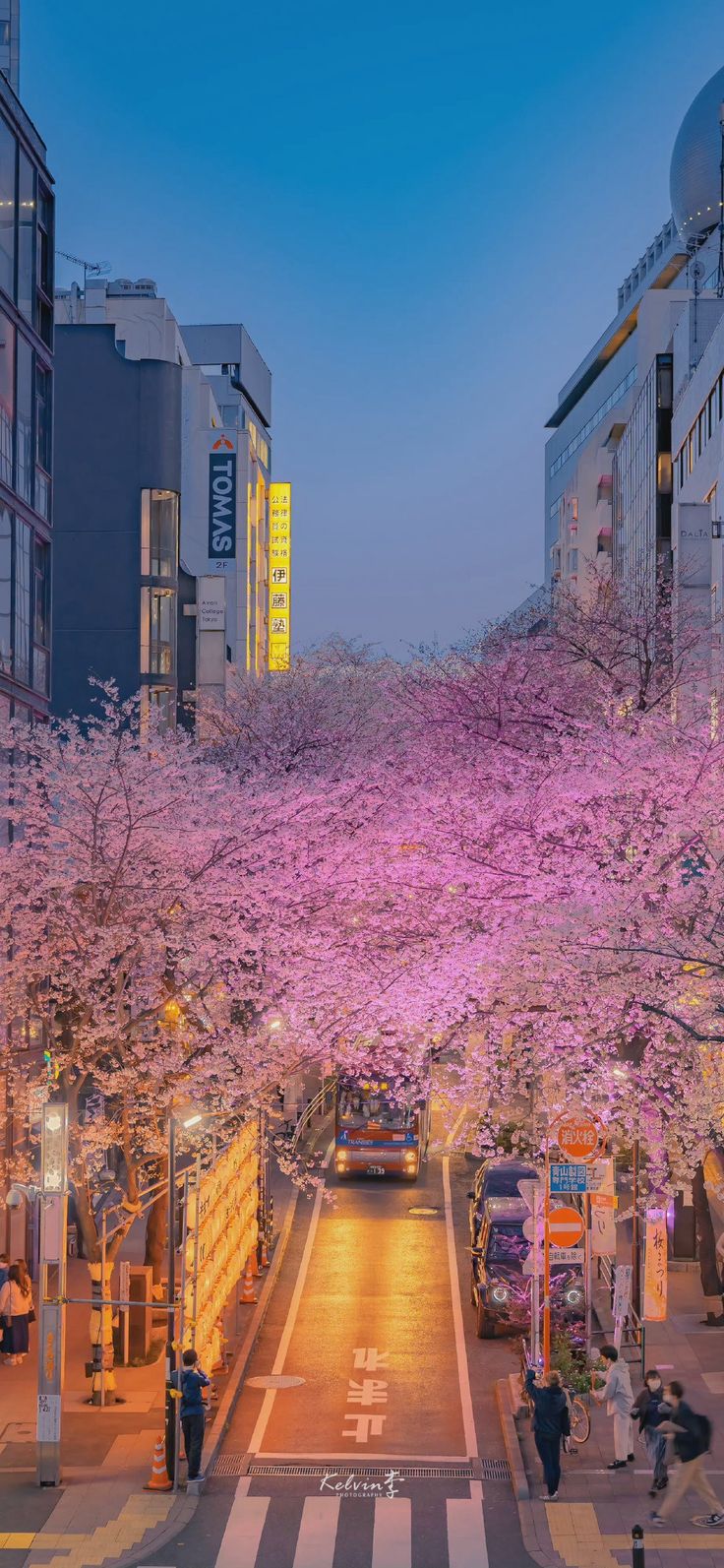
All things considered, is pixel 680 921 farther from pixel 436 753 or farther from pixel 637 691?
pixel 436 753

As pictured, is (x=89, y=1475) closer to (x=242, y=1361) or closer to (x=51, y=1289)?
(x=51, y=1289)

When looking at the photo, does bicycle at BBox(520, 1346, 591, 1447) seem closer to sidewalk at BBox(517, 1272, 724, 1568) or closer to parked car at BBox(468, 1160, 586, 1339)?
sidewalk at BBox(517, 1272, 724, 1568)

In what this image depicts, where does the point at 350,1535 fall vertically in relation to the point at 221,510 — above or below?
below

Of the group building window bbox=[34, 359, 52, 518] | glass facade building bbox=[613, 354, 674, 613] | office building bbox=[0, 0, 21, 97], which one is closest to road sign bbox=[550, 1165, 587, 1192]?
building window bbox=[34, 359, 52, 518]

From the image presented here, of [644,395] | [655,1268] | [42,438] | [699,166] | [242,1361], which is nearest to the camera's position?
[242,1361]

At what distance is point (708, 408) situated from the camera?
127ft

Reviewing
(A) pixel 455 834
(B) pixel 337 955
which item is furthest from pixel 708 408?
(B) pixel 337 955

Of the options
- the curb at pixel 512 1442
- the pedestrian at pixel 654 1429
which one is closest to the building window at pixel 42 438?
the curb at pixel 512 1442

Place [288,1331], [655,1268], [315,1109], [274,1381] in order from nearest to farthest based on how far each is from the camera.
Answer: [274,1381] → [655,1268] → [288,1331] → [315,1109]

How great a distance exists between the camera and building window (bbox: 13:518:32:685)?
2817cm

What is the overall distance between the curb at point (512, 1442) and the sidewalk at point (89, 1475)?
148 inches

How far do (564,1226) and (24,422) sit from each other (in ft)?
58.8

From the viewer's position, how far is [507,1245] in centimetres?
2562

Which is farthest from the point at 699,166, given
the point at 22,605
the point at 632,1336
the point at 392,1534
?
the point at 392,1534
